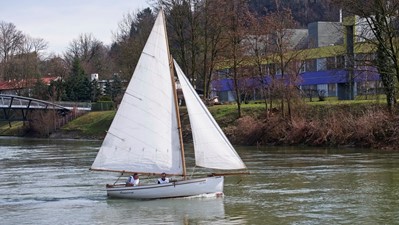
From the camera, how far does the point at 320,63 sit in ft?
335

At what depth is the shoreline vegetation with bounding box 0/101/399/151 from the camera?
55.6 m

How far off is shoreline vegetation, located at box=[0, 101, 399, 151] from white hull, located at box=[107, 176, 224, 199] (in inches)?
1043

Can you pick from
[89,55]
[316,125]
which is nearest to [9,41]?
[89,55]

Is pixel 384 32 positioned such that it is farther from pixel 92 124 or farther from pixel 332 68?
pixel 92 124

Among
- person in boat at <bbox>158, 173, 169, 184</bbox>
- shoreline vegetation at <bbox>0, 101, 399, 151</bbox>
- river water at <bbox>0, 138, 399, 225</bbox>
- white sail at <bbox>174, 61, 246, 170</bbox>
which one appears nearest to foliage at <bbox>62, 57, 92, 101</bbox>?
shoreline vegetation at <bbox>0, 101, 399, 151</bbox>

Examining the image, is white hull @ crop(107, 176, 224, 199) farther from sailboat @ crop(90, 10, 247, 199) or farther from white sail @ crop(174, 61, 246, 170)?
white sail @ crop(174, 61, 246, 170)

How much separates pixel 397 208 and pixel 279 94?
41.4 metres

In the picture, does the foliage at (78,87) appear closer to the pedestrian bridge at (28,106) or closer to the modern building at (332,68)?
the pedestrian bridge at (28,106)

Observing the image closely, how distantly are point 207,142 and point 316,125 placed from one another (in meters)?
32.5

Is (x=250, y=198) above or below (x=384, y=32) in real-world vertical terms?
below

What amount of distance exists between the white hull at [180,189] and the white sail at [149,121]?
1278 mm

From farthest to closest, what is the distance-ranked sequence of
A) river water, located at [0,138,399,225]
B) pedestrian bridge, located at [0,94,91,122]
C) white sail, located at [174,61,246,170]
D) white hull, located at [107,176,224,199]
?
pedestrian bridge, located at [0,94,91,122], white sail, located at [174,61,246,170], white hull, located at [107,176,224,199], river water, located at [0,138,399,225]

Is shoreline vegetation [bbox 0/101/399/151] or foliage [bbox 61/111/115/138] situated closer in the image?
shoreline vegetation [bbox 0/101/399/151]

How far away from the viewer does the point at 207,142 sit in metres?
29.8
